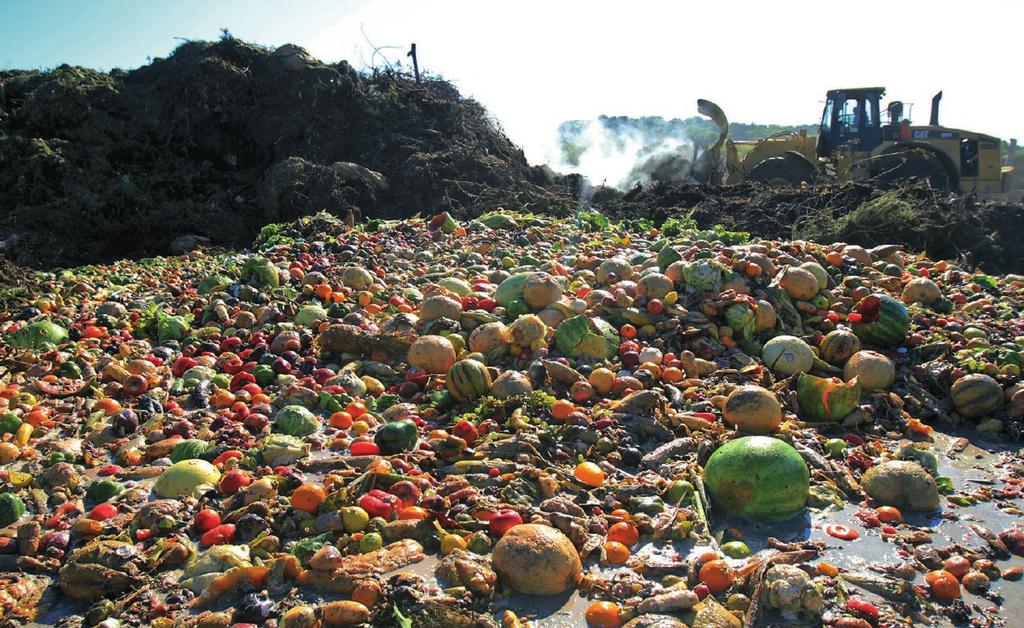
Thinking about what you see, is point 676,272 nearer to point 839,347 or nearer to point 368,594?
point 839,347

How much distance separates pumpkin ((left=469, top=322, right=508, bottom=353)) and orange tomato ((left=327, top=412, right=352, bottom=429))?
137cm

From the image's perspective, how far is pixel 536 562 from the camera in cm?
330

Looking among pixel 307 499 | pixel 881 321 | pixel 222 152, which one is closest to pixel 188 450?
pixel 307 499

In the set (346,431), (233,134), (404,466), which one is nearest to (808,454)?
(404,466)

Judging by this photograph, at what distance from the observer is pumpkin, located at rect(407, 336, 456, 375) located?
6.01 meters

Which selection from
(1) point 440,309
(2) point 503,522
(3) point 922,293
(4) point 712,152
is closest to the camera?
(2) point 503,522

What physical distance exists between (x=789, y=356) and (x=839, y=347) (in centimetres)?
64

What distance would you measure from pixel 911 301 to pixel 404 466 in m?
6.04

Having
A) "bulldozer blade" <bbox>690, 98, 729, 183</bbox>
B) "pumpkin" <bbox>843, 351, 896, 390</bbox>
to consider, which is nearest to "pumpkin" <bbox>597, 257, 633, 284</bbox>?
"pumpkin" <bbox>843, 351, 896, 390</bbox>

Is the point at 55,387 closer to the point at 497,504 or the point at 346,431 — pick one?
the point at 346,431

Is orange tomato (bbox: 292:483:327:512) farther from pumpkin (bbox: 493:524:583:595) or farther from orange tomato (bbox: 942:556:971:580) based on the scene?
orange tomato (bbox: 942:556:971:580)

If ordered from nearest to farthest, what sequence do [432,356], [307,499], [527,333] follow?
[307,499] → [432,356] → [527,333]

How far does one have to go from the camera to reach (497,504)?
393 centimetres

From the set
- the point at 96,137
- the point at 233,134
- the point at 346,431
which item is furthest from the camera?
the point at 233,134
